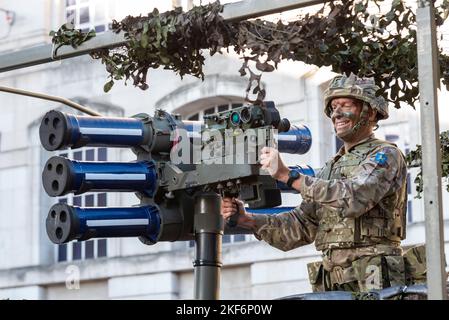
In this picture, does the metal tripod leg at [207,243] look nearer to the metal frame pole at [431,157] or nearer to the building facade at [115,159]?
the metal frame pole at [431,157]

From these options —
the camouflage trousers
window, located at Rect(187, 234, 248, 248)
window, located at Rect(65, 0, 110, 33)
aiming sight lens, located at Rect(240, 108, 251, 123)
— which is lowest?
the camouflage trousers

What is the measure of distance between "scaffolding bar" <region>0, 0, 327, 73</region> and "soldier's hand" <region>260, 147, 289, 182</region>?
0.70 metres

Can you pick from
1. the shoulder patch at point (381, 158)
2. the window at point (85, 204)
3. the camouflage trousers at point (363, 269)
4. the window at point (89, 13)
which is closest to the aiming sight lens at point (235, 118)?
the shoulder patch at point (381, 158)

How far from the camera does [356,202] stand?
699 cm

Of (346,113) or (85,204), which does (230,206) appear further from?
(85,204)

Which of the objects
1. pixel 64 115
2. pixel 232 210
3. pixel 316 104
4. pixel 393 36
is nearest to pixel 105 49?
pixel 64 115

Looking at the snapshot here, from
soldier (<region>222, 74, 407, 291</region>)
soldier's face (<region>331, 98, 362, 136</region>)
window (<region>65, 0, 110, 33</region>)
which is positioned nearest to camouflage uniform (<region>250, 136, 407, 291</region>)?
soldier (<region>222, 74, 407, 291</region>)

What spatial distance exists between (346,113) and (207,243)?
113 cm

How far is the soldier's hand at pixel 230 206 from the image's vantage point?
7625 mm

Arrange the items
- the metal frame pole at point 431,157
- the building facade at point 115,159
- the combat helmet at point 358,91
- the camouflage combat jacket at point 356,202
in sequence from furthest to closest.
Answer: the building facade at point 115,159
the combat helmet at point 358,91
the camouflage combat jacket at point 356,202
the metal frame pole at point 431,157

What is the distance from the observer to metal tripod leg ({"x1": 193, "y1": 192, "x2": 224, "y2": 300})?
7.62 metres

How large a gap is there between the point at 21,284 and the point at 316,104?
664 centimetres

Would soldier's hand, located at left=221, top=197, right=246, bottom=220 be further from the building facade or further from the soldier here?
the building facade
